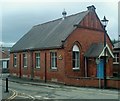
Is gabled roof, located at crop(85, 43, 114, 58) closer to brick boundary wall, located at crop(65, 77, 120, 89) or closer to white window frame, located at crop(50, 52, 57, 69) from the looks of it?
white window frame, located at crop(50, 52, 57, 69)

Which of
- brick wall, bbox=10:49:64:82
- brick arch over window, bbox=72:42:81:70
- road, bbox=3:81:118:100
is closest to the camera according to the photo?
road, bbox=3:81:118:100

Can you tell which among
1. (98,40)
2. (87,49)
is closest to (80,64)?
(87,49)

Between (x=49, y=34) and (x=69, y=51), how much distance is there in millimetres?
6865

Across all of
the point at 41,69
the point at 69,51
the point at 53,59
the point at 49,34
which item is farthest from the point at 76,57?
the point at 49,34

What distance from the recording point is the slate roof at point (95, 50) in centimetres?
3064

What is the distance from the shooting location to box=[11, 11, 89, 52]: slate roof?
3184 cm

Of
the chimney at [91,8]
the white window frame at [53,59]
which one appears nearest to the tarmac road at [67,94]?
the white window frame at [53,59]

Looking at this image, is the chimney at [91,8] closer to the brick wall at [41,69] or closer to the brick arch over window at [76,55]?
the brick arch over window at [76,55]

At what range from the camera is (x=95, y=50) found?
31562 millimetres

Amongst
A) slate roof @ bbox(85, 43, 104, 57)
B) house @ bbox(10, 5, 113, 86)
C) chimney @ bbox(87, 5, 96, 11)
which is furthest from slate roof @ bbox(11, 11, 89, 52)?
slate roof @ bbox(85, 43, 104, 57)

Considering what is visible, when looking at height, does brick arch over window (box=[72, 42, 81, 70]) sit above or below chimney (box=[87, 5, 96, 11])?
below

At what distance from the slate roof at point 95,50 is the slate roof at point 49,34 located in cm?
356

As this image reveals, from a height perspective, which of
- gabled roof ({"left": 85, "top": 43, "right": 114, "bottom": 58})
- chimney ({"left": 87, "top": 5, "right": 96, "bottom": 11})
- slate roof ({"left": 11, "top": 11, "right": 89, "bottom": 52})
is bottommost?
gabled roof ({"left": 85, "top": 43, "right": 114, "bottom": 58})

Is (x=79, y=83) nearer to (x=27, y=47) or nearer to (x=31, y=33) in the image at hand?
(x=27, y=47)
